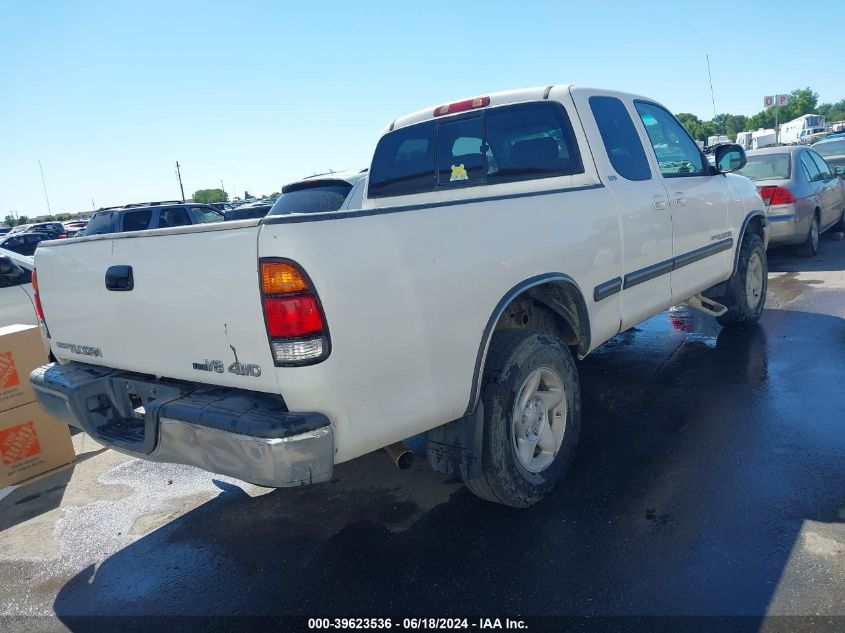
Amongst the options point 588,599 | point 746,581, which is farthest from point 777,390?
point 588,599

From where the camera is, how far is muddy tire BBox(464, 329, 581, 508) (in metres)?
3.05

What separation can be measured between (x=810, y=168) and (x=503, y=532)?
943cm

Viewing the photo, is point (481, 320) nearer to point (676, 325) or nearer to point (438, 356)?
point (438, 356)

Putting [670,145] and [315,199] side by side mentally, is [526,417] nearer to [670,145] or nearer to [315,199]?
[670,145]

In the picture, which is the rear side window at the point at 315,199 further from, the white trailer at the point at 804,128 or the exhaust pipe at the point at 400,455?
the white trailer at the point at 804,128

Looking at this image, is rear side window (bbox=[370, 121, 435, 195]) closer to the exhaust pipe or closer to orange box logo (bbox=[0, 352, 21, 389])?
the exhaust pipe

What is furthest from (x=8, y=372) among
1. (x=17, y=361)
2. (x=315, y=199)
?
(x=315, y=199)

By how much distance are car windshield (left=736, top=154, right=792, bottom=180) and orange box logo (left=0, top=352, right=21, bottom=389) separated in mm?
9266

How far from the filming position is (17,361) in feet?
14.3

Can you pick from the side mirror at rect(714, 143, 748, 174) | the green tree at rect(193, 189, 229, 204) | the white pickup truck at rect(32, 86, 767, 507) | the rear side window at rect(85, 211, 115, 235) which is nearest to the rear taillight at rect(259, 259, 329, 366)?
the white pickup truck at rect(32, 86, 767, 507)

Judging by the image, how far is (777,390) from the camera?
4.69m

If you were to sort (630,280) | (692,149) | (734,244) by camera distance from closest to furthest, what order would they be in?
(630,280), (692,149), (734,244)

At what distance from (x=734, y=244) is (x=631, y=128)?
6.24ft

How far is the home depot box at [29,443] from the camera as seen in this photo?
435 cm
